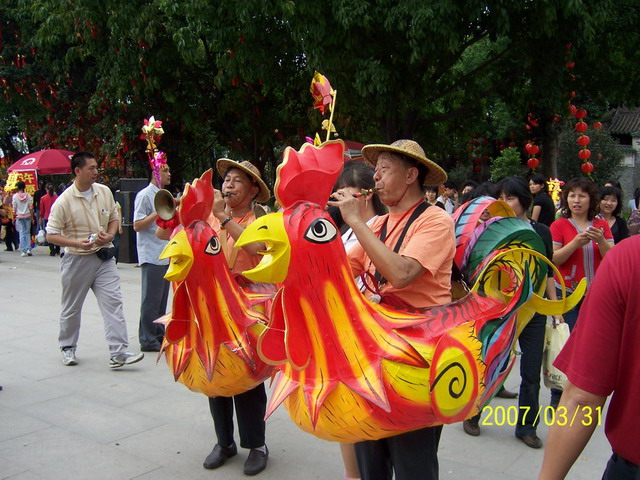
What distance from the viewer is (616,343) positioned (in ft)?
4.86

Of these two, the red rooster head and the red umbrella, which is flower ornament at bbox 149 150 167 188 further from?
the red umbrella

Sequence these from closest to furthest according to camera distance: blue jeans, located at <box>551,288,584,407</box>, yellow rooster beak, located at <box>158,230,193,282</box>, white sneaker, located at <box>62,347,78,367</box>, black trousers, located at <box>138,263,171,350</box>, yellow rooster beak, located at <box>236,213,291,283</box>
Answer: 1. yellow rooster beak, located at <box>236,213,291,283</box>
2. yellow rooster beak, located at <box>158,230,193,282</box>
3. blue jeans, located at <box>551,288,584,407</box>
4. white sneaker, located at <box>62,347,78,367</box>
5. black trousers, located at <box>138,263,171,350</box>

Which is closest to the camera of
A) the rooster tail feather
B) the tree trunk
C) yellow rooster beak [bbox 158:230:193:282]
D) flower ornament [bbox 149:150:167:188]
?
the rooster tail feather

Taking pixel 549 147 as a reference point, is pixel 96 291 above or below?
below

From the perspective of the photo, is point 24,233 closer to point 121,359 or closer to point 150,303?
point 150,303

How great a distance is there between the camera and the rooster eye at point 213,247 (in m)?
3.04

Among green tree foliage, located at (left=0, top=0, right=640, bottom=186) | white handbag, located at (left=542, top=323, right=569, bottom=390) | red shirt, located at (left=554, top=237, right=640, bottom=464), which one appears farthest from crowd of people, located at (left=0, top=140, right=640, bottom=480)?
green tree foliage, located at (left=0, top=0, right=640, bottom=186)

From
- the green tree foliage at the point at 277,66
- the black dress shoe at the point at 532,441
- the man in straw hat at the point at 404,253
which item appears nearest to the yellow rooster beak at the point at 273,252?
the man in straw hat at the point at 404,253

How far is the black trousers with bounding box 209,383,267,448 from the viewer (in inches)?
133

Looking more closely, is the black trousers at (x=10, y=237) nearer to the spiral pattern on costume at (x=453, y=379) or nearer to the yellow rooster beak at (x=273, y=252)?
the yellow rooster beak at (x=273, y=252)

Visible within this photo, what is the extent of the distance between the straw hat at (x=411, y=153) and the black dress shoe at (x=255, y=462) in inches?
71.0

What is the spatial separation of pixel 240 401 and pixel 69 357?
2.76m

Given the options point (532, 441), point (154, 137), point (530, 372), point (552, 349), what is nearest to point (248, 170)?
point (154, 137)

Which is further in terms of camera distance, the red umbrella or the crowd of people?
the red umbrella
